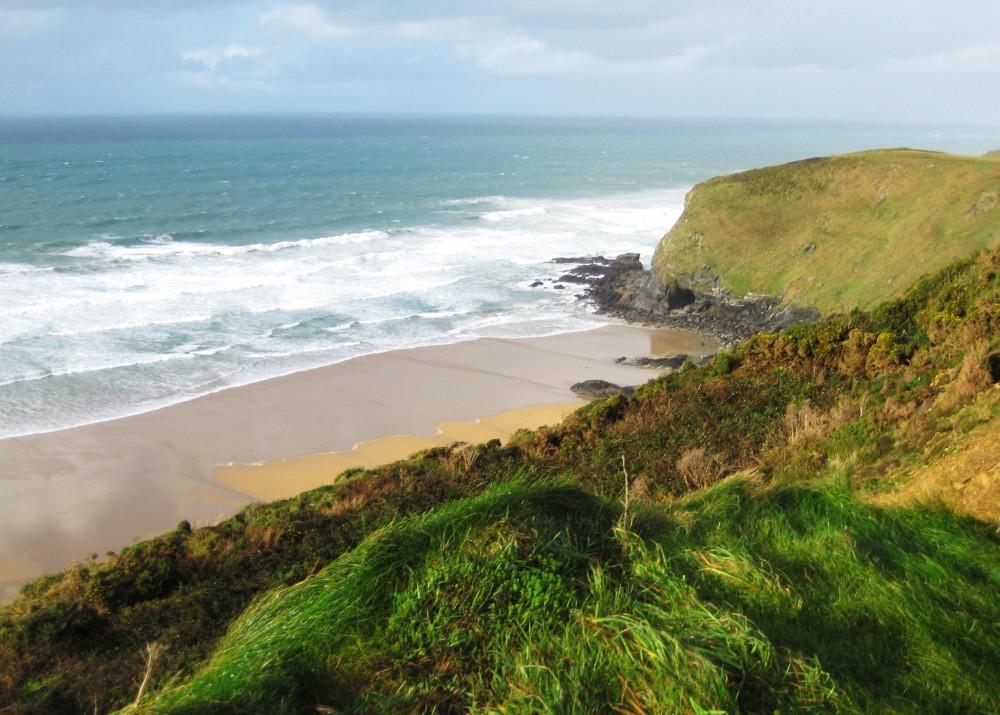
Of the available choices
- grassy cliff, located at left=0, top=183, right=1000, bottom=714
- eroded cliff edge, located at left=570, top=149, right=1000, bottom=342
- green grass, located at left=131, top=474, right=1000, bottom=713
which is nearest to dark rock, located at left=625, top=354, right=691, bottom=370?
eroded cliff edge, located at left=570, top=149, right=1000, bottom=342

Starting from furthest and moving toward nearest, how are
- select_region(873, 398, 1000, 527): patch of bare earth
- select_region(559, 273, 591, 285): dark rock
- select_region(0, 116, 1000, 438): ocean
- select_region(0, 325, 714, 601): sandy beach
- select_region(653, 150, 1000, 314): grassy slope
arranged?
select_region(559, 273, 591, 285): dark rock, select_region(653, 150, 1000, 314): grassy slope, select_region(0, 116, 1000, 438): ocean, select_region(0, 325, 714, 601): sandy beach, select_region(873, 398, 1000, 527): patch of bare earth

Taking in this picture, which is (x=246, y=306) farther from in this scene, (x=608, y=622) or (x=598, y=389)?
(x=608, y=622)

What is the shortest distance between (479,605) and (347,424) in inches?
754

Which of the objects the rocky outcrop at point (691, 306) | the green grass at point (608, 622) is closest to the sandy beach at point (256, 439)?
the rocky outcrop at point (691, 306)

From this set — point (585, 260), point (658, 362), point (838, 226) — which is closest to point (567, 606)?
point (658, 362)

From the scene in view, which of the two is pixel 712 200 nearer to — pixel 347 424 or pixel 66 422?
pixel 347 424

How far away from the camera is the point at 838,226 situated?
127 feet

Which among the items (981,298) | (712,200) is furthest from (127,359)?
(712,200)

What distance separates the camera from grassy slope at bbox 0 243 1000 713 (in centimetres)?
470

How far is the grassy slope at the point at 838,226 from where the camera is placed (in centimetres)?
3250

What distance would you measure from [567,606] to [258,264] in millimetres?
43598

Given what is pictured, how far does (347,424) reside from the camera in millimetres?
24078

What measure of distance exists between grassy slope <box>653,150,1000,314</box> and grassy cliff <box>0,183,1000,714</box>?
23.5 meters

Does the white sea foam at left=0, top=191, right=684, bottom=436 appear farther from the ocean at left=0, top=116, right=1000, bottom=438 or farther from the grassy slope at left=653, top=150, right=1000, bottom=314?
the grassy slope at left=653, top=150, right=1000, bottom=314
